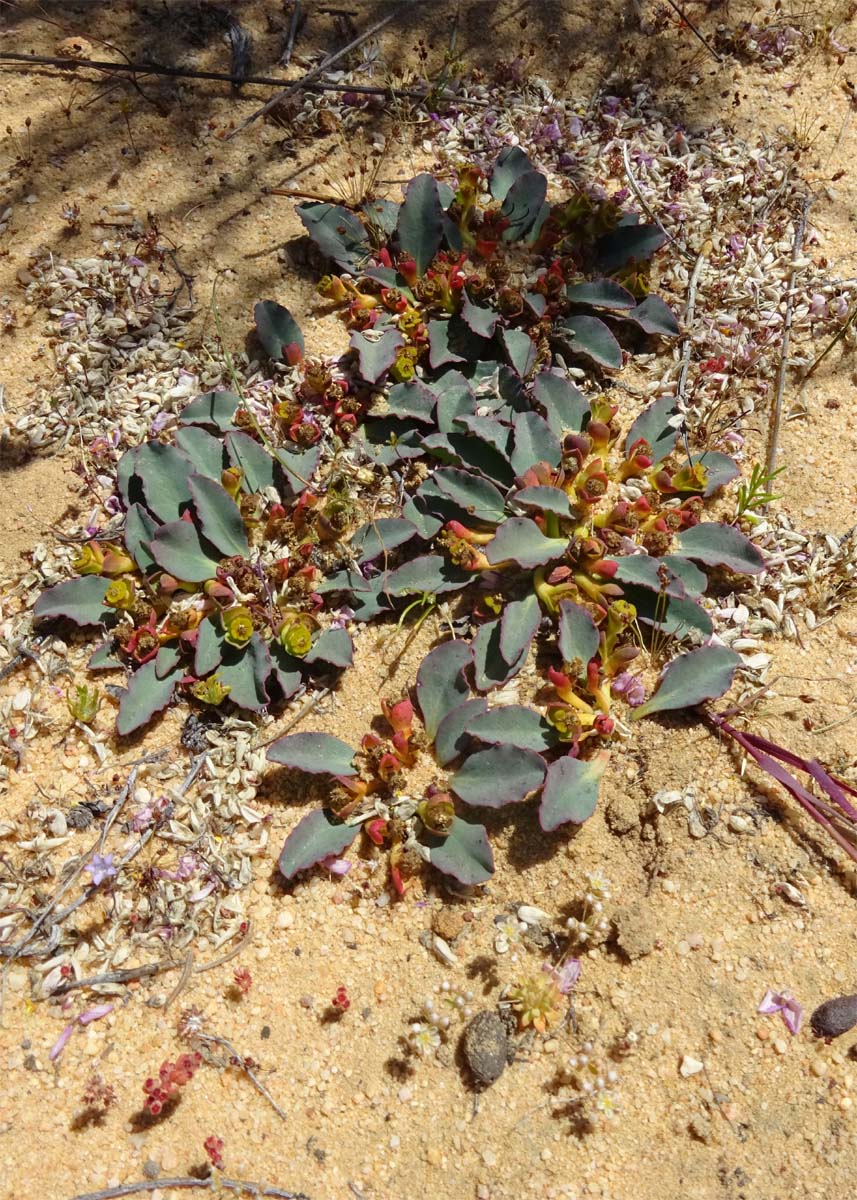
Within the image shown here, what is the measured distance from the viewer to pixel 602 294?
344 centimetres

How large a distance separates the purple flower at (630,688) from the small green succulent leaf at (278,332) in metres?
1.82

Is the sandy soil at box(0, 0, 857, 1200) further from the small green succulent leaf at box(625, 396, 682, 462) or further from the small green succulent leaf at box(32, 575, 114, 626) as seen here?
the small green succulent leaf at box(625, 396, 682, 462)

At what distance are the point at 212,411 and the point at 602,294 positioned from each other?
1.65 meters

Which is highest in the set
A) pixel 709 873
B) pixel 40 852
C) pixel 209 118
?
pixel 209 118

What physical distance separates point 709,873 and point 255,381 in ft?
8.31

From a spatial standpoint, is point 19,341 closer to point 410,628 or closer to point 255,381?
point 255,381

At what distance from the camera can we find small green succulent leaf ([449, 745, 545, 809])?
265 cm

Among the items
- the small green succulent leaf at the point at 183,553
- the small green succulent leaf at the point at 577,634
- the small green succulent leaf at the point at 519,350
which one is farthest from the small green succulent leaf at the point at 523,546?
the small green succulent leaf at the point at 183,553

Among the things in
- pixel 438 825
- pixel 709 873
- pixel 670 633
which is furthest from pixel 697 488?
pixel 438 825

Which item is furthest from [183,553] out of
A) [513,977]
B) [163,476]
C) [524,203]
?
[524,203]

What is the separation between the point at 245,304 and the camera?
364 centimetres

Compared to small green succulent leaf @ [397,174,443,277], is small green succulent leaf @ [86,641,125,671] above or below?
below

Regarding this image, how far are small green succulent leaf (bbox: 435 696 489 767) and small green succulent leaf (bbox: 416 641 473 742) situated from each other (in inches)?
1.6

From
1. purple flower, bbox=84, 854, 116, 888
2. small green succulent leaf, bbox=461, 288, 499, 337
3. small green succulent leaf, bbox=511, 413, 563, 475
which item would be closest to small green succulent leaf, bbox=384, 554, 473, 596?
small green succulent leaf, bbox=511, 413, 563, 475
